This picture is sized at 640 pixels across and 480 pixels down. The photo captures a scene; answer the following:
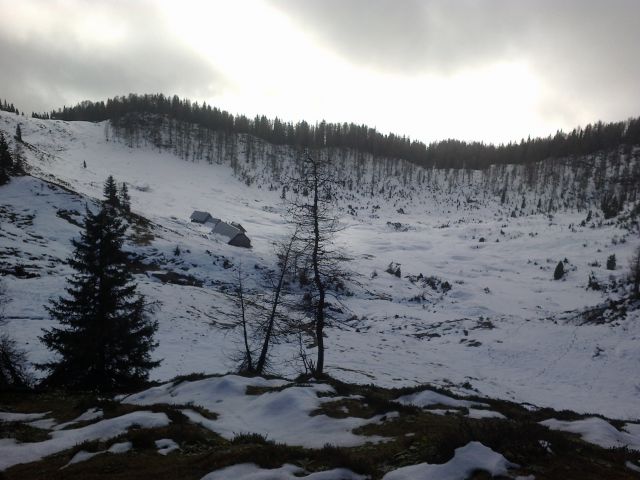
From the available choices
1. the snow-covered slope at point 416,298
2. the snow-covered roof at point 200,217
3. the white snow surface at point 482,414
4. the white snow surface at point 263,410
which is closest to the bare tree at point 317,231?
the white snow surface at point 263,410

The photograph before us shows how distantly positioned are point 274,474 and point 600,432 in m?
7.10

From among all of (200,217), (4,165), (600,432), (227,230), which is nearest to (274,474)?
(600,432)

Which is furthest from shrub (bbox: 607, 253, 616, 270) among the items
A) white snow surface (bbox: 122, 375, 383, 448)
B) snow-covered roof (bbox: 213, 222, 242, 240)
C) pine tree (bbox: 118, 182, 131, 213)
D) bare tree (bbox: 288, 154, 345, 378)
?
pine tree (bbox: 118, 182, 131, 213)

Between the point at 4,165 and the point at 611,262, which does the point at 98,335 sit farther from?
the point at 611,262

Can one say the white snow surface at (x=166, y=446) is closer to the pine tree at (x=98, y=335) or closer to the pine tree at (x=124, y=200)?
the pine tree at (x=98, y=335)

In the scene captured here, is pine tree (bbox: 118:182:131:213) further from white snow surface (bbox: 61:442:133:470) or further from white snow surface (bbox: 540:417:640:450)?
white snow surface (bbox: 540:417:640:450)

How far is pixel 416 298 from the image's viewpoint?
3869 centimetres

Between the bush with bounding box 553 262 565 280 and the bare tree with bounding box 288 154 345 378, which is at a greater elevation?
the bare tree with bounding box 288 154 345 378

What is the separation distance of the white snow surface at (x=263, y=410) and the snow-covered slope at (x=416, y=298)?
29.6 ft

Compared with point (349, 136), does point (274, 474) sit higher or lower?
lower

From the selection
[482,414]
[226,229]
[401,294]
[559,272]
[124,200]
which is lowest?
[401,294]

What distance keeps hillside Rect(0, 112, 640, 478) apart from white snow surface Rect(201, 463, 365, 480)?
1.86 ft

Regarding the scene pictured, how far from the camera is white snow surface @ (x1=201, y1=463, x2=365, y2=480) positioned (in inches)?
225

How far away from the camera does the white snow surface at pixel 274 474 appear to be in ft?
18.8
